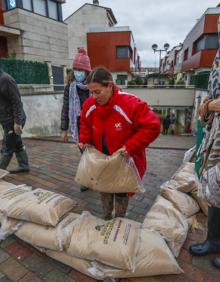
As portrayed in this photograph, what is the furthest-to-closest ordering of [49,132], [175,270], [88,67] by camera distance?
[49,132] → [88,67] → [175,270]

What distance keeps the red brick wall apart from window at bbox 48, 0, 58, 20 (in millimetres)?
7250

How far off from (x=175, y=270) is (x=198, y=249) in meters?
0.37

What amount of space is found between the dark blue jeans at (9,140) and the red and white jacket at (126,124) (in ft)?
5.44

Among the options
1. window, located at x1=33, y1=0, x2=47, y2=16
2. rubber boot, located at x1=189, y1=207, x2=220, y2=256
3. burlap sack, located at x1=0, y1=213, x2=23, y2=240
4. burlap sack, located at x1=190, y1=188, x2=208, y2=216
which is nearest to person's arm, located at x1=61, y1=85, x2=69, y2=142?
burlap sack, located at x1=0, y1=213, x2=23, y2=240

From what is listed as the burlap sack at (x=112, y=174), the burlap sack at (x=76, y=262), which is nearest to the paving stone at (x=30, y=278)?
the burlap sack at (x=76, y=262)

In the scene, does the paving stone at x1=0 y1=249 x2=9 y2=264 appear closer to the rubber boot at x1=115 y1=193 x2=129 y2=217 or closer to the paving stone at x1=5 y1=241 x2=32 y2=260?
the paving stone at x1=5 y1=241 x2=32 y2=260

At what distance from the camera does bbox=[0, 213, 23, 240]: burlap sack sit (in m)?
1.68

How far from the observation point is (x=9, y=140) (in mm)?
2896

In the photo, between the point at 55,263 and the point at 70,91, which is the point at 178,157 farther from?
the point at 55,263

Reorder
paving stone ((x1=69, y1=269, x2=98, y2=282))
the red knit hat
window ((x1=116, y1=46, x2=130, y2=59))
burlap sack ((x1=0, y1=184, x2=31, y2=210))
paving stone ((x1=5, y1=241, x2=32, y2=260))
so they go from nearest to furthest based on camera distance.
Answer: paving stone ((x1=69, y1=269, x2=98, y2=282)), paving stone ((x1=5, y1=241, x2=32, y2=260)), burlap sack ((x1=0, y1=184, x2=31, y2=210)), the red knit hat, window ((x1=116, y1=46, x2=130, y2=59))

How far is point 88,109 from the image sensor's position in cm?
170

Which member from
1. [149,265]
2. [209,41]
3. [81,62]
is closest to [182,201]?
[149,265]

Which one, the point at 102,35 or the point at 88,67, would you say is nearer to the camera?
the point at 88,67

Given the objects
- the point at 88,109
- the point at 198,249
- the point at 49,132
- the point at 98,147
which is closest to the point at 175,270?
the point at 198,249
